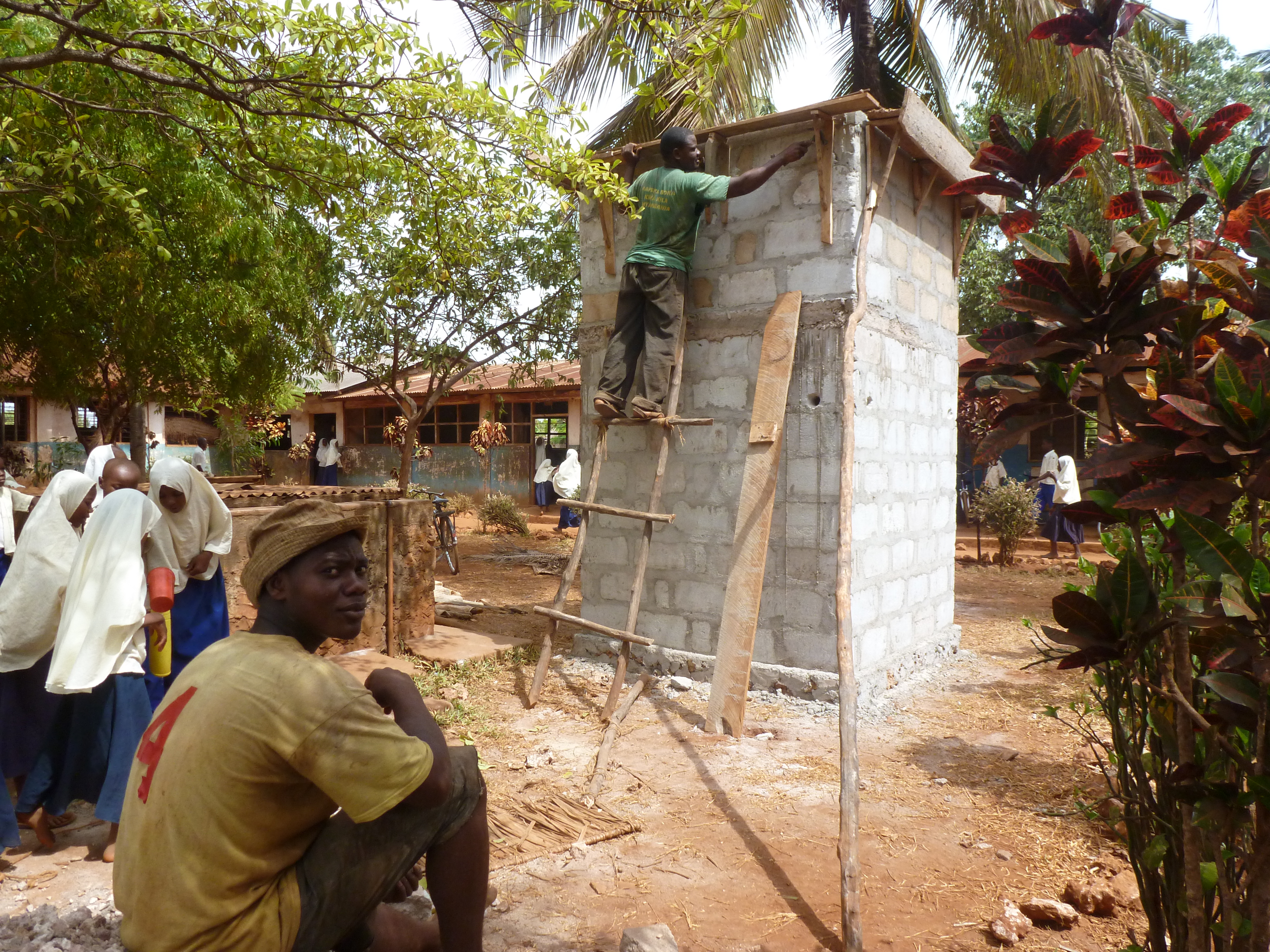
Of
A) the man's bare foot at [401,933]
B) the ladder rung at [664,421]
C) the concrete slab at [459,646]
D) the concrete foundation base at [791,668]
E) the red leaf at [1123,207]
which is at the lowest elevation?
the concrete slab at [459,646]

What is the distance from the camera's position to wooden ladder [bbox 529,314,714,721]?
16.9 feet

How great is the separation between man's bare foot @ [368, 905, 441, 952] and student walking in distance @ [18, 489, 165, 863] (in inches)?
73.4

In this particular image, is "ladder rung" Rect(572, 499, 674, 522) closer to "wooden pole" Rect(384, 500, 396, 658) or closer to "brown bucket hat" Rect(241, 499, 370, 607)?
"wooden pole" Rect(384, 500, 396, 658)

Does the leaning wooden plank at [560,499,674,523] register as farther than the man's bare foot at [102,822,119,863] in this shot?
Yes

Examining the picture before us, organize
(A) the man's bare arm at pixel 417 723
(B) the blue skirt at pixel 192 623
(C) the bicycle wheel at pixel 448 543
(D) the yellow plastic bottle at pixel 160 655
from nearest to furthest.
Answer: (A) the man's bare arm at pixel 417 723, (D) the yellow plastic bottle at pixel 160 655, (B) the blue skirt at pixel 192 623, (C) the bicycle wheel at pixel 448 543

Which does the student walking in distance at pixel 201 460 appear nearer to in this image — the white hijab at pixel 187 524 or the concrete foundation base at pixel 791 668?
the concrete foundation base at pixel 791 668

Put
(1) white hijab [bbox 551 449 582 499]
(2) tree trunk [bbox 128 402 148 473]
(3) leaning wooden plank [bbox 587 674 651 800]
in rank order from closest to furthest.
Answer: (3) leaning wooden plank [bbox 587 674 651 800] < (2) tree trunk [bbox 128 402 148 473] < (1) white hijab [bbox 551 449 582 499]

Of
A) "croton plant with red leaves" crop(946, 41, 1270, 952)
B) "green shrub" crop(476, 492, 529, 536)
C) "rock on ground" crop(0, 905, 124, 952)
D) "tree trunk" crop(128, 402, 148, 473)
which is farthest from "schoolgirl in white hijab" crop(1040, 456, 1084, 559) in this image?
"tree trunk" crop(128, 402, 148, 473)

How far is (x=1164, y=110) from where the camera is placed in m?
1.94

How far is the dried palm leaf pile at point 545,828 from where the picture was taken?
3.54 metres

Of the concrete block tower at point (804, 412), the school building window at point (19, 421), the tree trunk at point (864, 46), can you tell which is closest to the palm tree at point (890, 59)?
the tree trunk at point (864, 46)

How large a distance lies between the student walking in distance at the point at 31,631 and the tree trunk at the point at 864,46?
917cm

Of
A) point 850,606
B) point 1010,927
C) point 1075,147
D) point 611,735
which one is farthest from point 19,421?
point 1075,147

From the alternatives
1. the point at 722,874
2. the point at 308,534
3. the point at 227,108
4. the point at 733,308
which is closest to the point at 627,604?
the point at 733,308
